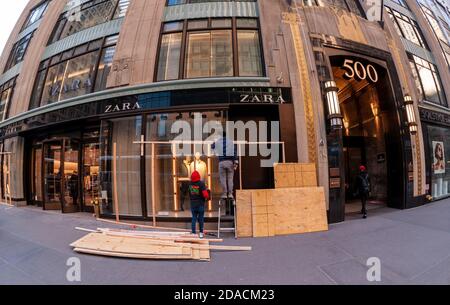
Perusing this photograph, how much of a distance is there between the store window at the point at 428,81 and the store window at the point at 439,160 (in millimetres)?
1790

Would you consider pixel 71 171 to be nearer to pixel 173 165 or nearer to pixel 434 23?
pixel 173 165

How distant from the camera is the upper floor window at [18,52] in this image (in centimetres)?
1439

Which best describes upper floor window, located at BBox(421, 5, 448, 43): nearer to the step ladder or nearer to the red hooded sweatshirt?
the step ladder

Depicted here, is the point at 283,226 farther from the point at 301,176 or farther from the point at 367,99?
the point at 367,99

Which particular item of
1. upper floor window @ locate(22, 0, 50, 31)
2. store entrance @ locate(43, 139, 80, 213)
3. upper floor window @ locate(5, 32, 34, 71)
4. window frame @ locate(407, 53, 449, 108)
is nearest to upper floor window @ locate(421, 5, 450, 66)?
window frame @ locate(407, 53, 449, 108)

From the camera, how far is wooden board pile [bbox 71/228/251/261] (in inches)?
192

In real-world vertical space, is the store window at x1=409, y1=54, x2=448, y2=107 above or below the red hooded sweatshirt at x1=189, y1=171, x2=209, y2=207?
above

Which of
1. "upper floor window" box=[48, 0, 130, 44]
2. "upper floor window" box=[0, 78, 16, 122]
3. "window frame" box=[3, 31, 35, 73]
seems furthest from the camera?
"window frame" box=[3, 31, 35, 73]

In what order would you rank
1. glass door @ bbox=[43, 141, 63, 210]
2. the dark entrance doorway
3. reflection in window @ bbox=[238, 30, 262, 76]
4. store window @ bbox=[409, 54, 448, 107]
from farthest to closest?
store window @ bbox=[409, 54, 448, 107] → glass door @ bbox=[43, 141, 63, 210] → the dark entrance doorway → reflection in window @ bbox=[238, 30, 262, 76]

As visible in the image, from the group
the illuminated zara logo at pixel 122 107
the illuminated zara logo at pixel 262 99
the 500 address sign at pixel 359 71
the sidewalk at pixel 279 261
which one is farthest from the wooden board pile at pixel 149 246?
the 500 address sign at pixel 359 71

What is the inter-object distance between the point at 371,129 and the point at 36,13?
23158mm

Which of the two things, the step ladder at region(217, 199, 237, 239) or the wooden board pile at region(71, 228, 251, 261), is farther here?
the step ladder at region(217, 199, 237, 239)

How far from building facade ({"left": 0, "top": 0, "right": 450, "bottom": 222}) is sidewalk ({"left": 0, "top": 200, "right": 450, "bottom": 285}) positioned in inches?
82.3

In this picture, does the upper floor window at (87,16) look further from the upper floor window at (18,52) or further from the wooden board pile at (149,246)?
the wooden board pile at (149,246)
